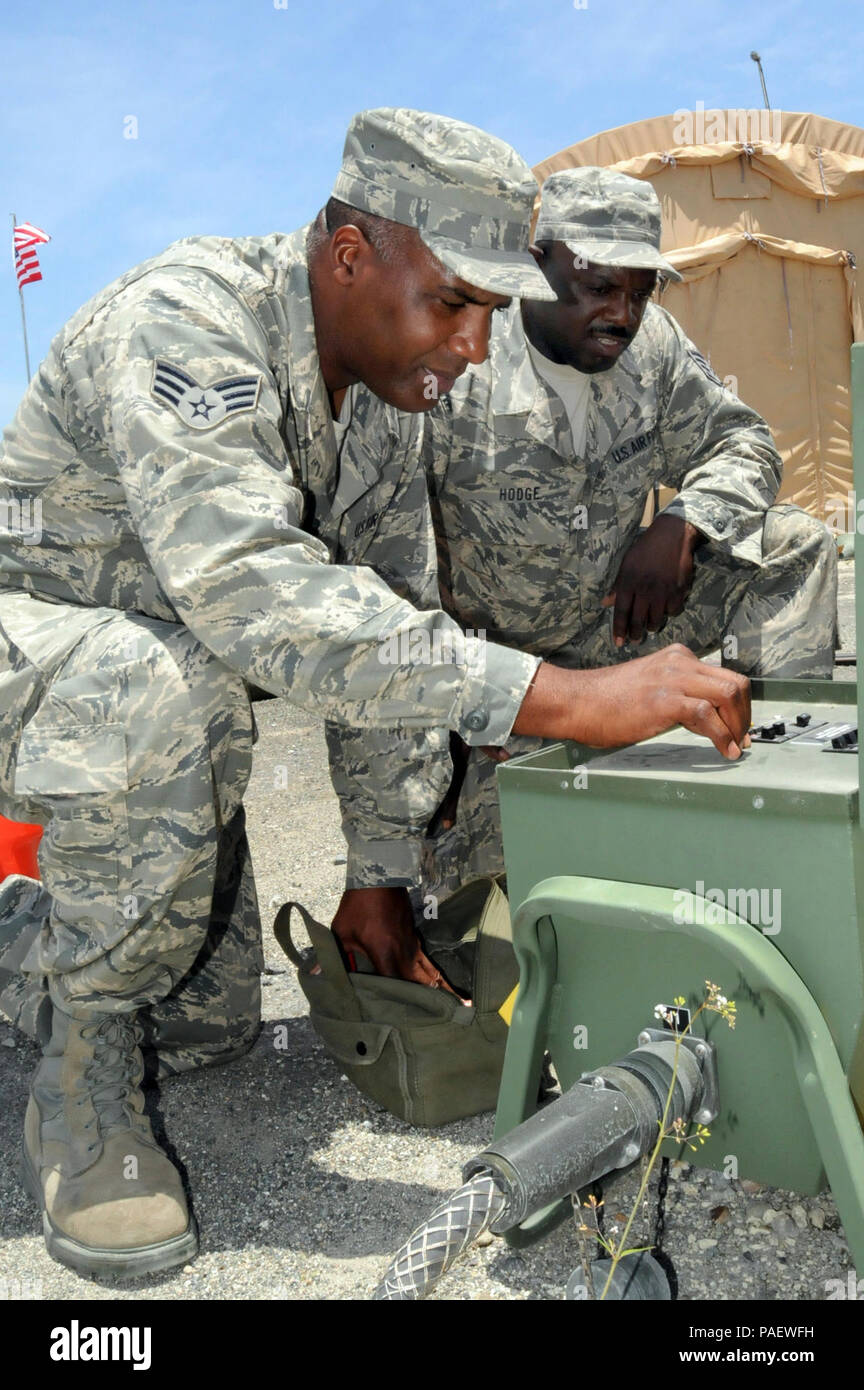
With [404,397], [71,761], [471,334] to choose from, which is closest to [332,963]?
[71,761]

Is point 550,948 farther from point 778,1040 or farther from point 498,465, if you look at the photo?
point 498,465

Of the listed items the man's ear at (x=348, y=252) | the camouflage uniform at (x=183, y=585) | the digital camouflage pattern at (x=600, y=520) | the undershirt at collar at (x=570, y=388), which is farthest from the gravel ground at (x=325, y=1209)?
the undershirt at collar at (x=570, y=388)

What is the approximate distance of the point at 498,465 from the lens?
295 centimetres

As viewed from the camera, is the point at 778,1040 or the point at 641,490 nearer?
the point at 778,1040

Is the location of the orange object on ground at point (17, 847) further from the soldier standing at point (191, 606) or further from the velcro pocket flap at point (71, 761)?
the velcro pocket flap at point (71, 761)

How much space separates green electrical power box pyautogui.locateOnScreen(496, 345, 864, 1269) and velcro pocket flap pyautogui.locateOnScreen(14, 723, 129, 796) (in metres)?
0.59

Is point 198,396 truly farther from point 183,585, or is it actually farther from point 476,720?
point 476,720

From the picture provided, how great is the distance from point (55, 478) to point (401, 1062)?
3.69 ft

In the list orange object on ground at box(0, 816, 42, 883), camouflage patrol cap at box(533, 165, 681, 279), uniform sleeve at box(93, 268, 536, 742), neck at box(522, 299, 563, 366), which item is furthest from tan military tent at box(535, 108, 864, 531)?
uniform sleeve at box(93, 268, 536, 742)

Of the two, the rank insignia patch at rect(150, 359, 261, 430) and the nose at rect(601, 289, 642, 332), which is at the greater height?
the nose at rect(601, 289, 642, 332)

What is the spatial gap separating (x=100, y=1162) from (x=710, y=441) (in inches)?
87.4

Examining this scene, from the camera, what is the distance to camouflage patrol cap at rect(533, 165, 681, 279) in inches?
113

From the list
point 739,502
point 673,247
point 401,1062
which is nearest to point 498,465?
point 739,502

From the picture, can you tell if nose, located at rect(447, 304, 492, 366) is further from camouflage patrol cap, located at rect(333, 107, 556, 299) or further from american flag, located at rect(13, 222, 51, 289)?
american flag, located at rect(13, 222, 51, 289)
